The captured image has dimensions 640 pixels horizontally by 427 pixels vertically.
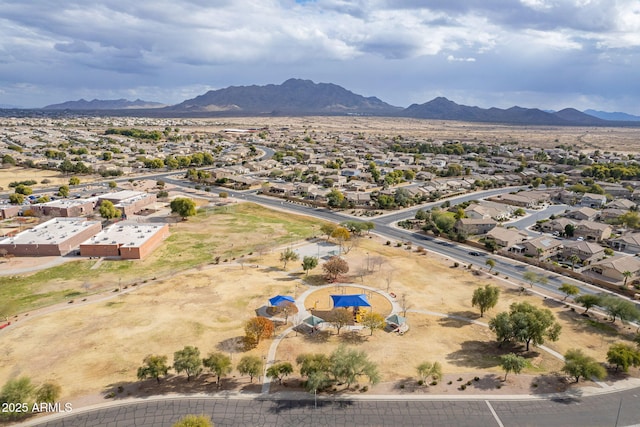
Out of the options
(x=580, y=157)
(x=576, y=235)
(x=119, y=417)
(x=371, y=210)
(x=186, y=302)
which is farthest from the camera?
(x=580, y=157)

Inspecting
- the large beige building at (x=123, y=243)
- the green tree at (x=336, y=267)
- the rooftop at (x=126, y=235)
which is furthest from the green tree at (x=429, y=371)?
the rooftop at (x=126, y=235)

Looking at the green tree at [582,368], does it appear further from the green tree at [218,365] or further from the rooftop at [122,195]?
the rooftop at [122,195]

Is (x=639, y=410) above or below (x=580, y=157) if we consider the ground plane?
below

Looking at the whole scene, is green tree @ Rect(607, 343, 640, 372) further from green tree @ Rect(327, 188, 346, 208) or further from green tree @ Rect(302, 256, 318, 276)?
green tree @ Rect(327, 188, 346, 208)

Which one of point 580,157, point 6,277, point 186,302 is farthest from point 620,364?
point 580,157

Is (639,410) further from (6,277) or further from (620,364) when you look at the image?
(6,277)

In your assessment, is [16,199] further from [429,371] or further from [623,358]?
[623,358]
